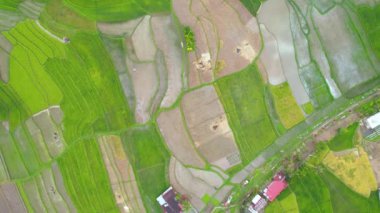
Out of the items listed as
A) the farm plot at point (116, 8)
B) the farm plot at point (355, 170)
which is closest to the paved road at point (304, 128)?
the farm plot at point (355, 170)

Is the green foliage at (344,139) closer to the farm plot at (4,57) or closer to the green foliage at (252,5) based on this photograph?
the green foliage at (252,5)

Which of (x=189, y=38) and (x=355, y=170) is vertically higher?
(x=189, y=38)

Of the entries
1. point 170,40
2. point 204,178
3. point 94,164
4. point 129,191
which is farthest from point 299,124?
point 94,164

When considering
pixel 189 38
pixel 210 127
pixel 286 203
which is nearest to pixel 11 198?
pixel 210 127

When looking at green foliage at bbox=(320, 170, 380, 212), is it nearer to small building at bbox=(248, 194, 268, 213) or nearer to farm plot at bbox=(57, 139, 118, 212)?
small building at bbox=(248, 194, 268, 213)

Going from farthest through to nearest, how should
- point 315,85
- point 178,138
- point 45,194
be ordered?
point 45,194
point 178,138
point 315,85

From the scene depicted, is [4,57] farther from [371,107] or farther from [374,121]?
[374,121]

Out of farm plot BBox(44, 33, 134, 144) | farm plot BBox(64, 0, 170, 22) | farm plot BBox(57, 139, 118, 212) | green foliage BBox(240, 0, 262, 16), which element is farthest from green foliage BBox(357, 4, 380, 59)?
farm plot BBox(57, 139, 118, 212)
